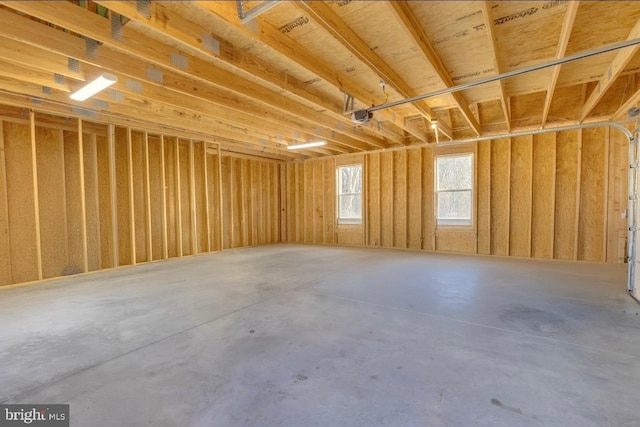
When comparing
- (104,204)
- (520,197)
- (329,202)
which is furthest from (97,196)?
(520,197)

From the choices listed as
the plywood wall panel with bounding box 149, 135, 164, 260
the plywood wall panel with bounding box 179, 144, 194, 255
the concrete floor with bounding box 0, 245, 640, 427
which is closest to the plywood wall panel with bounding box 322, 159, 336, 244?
the plywood wall panel with bounding box 179, 144, 194, 255

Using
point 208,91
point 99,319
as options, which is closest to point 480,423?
point 99,319

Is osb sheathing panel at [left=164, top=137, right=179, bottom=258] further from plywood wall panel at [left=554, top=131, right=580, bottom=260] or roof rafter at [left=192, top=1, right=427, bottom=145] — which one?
plywood wall panel at [left=554, top=131, right=580, bottom=260]

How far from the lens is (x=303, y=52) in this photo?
10.3 feet

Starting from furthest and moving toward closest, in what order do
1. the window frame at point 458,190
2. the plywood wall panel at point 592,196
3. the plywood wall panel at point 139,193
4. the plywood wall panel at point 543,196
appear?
1. the window frame at point 458,190
2. the plywood wall panel at point 139,193
3. the plywood wall panel at point 543,196
4. the plywood wall panel at point 592,196

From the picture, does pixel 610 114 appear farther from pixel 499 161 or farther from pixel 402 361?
pixel 402 361

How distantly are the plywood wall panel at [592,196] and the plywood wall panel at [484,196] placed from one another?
160 centimetres

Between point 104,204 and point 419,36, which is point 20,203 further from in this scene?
point 419,36

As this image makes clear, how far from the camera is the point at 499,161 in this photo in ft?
21.2

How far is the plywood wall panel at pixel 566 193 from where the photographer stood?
5.79m

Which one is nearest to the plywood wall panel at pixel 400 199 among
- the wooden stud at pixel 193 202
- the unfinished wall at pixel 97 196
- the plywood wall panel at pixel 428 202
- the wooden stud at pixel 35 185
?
the plywood wall panel at pixel 428 202

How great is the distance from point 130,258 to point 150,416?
539cm

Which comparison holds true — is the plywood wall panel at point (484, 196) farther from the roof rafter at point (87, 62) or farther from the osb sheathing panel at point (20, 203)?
the osb sheathing panel at point (20, 203)

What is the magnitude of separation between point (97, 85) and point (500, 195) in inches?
297
